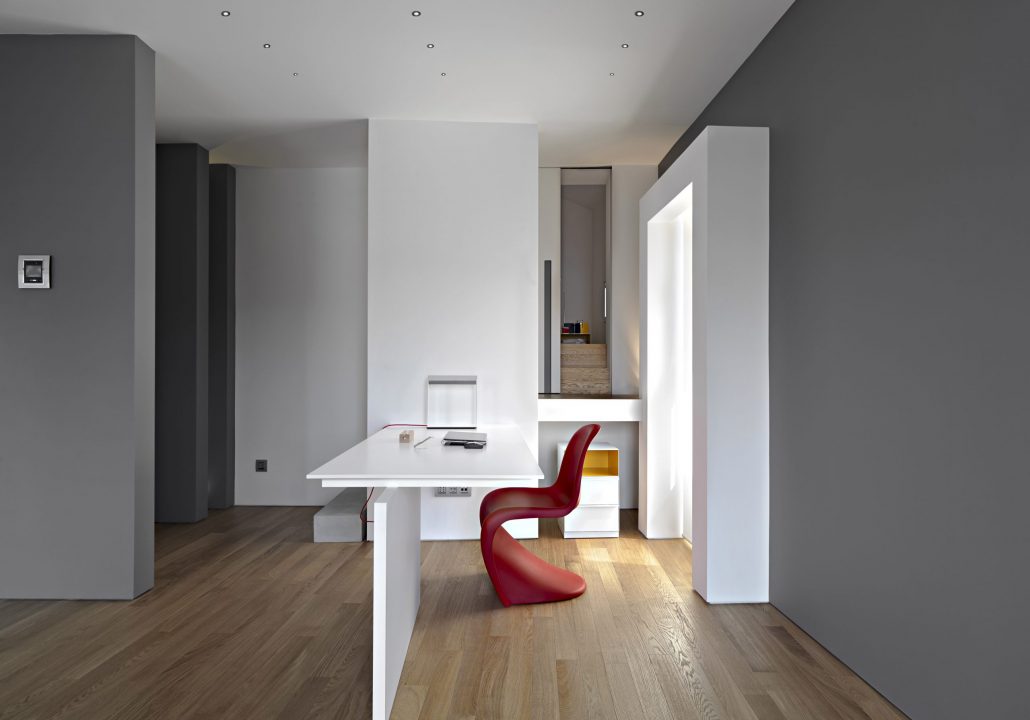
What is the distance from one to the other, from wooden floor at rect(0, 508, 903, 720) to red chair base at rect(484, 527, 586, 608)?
7 cm

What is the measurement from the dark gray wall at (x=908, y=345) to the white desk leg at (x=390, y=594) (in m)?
1.71

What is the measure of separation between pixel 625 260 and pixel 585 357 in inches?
36.0

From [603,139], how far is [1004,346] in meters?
3.55

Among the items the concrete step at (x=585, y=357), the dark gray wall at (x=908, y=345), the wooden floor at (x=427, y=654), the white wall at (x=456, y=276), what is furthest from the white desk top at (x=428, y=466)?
the concrete step at (x=585, y=357)

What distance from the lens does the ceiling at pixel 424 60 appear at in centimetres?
304

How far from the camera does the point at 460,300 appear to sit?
14.8 feet

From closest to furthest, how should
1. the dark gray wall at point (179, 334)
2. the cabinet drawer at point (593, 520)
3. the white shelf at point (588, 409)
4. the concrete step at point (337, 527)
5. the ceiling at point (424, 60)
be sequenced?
the ceiling at point (424, 60)
the concrete step at point (337, 527)
the cabinet drawer at point (593, 520)
the white shelf at point (588, 409)
the dark gray wall at point (179, 334)

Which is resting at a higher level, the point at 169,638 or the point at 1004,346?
the point at 1004,346

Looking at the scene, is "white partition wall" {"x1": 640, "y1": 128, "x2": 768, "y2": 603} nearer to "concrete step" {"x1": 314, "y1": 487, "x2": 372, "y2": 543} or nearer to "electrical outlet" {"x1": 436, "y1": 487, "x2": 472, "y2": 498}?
"electrical outlet" {"x1": 436, "y1": 487, "x2": 472, "y2": 498}

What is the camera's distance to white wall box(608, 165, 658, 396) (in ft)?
18.1

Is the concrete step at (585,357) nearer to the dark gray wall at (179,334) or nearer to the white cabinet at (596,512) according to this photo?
the white cabinet at (596,512)

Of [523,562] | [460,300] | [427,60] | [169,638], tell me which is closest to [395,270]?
[460,300]

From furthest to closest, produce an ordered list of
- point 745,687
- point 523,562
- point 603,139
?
point 603,139, point 523,562, point 745,687

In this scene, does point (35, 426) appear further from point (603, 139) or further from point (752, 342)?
point (603, 139)
